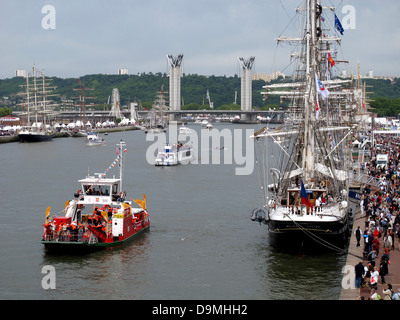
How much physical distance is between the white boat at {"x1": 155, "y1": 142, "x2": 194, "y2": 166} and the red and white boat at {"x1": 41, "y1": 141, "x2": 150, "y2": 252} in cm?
3908

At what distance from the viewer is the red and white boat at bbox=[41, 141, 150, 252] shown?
29.8 meters

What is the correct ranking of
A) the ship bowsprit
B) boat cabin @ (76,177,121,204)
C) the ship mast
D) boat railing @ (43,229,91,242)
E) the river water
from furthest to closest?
the ship mast → the ship bowsprit → boat cabin @ (76,177,121,204) → boat railing @ (43,229,91,242) → the river water

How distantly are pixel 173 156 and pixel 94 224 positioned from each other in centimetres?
4357

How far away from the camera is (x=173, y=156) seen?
73562 mm

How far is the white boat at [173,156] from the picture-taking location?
72812mm

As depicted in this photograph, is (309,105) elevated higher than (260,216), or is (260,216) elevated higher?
(309,105)

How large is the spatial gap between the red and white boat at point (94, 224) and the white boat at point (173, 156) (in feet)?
128

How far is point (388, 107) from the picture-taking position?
608 feet

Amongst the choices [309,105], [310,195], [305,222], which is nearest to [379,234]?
[305,222]

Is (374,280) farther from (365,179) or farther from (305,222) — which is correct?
(365,179)

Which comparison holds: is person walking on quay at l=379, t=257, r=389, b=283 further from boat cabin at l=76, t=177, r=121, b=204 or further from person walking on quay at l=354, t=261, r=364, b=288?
boat cabin at l=76, t=177, r=121, b=204

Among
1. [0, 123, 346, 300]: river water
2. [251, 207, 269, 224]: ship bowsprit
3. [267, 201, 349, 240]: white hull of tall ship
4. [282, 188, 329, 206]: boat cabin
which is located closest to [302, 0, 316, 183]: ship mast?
[282, 188, 329, 206]: boat cabin
